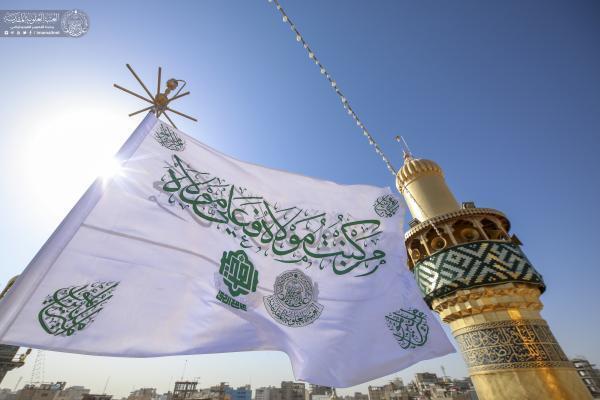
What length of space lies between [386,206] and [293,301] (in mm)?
2208

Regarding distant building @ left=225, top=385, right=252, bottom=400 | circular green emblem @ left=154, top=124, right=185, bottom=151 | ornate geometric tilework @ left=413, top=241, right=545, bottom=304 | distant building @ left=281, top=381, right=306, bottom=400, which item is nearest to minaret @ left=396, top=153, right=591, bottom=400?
ornate geometric tilework @ left=413, top=241, right=545, bottom=304

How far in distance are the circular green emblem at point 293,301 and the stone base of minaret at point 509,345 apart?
2.01 meters

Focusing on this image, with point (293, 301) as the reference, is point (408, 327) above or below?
below

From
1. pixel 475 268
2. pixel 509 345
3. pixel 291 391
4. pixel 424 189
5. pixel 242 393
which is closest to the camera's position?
pixel 509 345

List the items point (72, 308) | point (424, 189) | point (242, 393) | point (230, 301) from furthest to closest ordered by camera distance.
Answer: point (242, 393) < point (424, 189) < point (230, 301) < point (72, 308)

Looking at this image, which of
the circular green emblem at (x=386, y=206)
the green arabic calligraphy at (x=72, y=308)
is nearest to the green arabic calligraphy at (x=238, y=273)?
the green arabic calligraphy at (x=72, y=308)

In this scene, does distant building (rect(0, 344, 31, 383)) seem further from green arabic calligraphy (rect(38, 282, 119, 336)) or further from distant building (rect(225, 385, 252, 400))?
distant building (rect(225, 385, 252, 400))

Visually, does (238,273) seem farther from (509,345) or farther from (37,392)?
(37,392)

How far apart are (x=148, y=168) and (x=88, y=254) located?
119cm

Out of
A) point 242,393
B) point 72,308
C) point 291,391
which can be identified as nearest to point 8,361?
point 72,308

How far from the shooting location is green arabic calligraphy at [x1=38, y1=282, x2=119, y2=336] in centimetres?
228

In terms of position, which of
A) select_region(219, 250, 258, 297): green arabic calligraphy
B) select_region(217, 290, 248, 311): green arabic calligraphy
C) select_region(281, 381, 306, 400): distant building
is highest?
select_region(281, 381, 306, 400): distant building

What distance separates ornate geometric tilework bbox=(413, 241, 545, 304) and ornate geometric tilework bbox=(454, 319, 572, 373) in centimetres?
55

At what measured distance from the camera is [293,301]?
3.49 m
